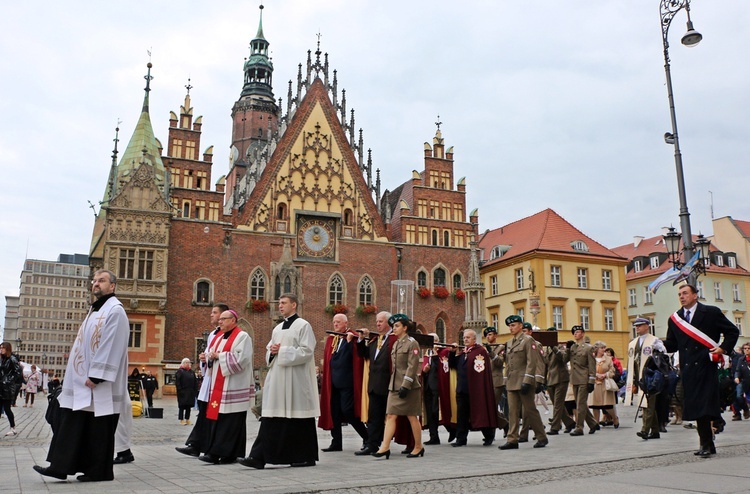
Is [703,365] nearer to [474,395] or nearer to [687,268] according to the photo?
[474,395]

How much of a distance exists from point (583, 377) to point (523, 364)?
2638mm

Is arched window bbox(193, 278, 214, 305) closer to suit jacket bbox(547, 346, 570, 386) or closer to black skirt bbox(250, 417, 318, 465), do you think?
suit jacket bbox(547, 346, 570, 386)

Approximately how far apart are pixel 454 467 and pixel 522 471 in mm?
918

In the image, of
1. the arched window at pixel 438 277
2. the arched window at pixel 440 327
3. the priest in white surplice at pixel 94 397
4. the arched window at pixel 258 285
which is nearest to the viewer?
the priest in white surplice at pixel 94 397

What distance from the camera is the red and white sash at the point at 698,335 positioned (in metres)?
7.80

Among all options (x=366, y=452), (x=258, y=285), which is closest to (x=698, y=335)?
(x=366, y=452)

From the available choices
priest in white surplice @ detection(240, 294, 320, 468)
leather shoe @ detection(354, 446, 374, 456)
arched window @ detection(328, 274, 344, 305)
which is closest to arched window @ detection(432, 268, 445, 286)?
arched window @ detection(328, 274, 344, 305)

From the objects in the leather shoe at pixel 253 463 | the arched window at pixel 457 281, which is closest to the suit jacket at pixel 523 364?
the leather shoe at pixel 253 463

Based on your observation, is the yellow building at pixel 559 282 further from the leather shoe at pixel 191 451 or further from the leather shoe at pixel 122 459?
the leather shoe at pixel 122 459

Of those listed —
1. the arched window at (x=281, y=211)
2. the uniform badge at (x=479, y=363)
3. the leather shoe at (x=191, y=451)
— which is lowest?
the leather shoe at (x=191, y=451)

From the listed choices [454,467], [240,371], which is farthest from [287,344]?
[454,467]

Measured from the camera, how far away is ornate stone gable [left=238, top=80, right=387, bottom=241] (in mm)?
36406

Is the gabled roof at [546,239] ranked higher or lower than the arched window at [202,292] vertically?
higher

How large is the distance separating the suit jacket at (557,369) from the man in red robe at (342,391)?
430cm
